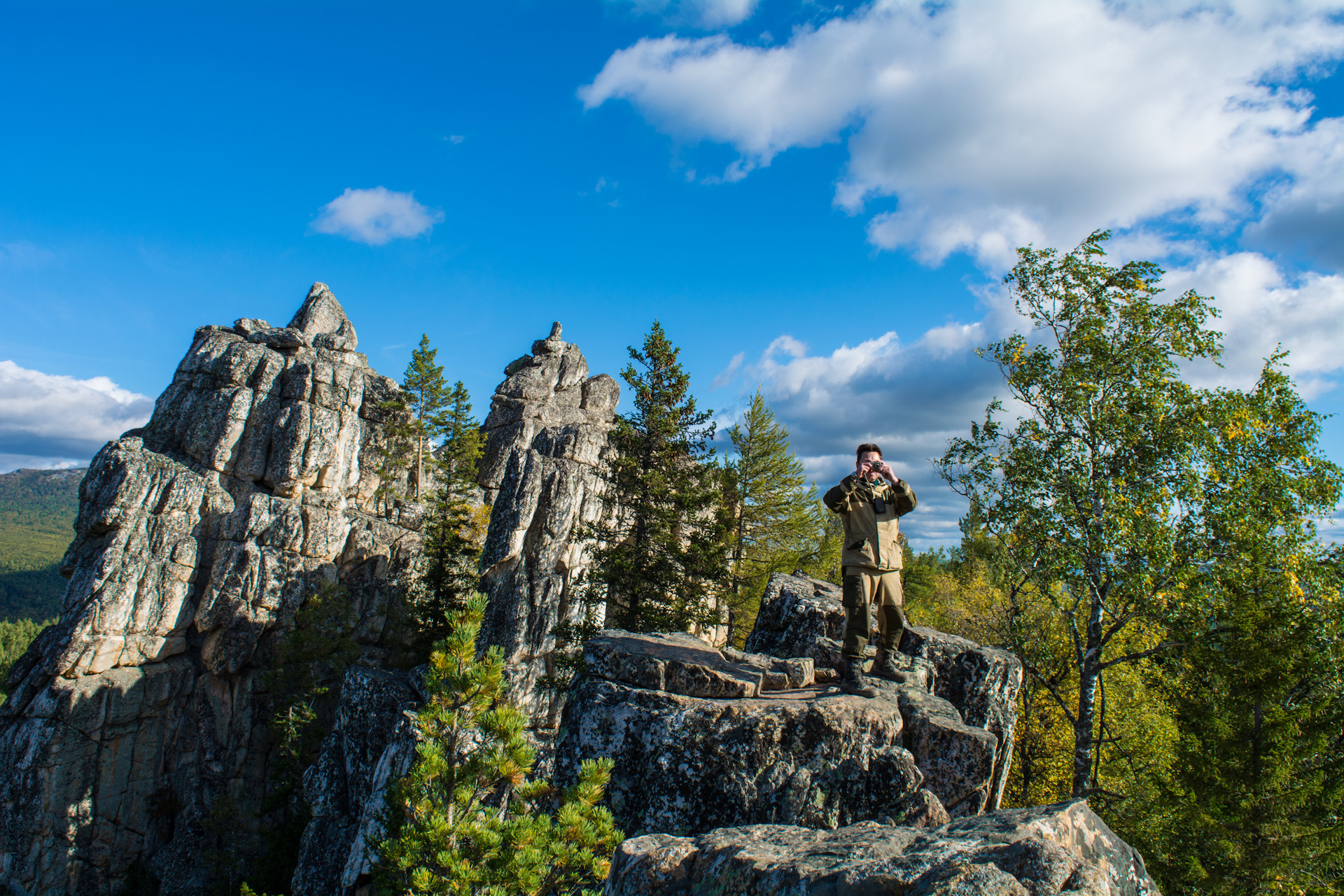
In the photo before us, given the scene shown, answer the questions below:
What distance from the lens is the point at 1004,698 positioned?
1127 cm

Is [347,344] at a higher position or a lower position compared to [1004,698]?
higher

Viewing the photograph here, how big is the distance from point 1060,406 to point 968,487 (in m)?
3.07

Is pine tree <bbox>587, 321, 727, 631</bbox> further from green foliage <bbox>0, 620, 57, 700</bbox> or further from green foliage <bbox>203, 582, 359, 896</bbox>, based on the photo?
green foliage <bbox>0, 620, 57, 700</bbox>

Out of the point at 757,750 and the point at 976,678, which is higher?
the point at 976,678

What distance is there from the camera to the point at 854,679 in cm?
960

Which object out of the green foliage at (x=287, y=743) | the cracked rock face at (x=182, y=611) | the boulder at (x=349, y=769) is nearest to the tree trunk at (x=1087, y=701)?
the boulder at (x=349, y=769)

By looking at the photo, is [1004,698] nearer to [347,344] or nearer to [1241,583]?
[1241,583]

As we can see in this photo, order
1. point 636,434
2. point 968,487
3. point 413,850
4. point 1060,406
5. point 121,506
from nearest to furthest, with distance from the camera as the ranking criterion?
point 413,850, point 1060,406, point 968,487, point 636,434, point 121,506

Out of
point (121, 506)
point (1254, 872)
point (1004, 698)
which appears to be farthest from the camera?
point (121, 506)

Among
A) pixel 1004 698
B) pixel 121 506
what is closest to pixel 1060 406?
pixel 1004 698

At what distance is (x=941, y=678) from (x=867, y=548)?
12.8 ft

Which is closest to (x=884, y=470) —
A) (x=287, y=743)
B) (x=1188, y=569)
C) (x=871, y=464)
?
(x=871, y=464)

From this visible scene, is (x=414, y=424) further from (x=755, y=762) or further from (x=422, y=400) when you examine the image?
(x=755, y=762)

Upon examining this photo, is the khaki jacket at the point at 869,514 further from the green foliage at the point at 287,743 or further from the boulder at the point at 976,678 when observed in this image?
the green foliage at the point at 287,743
